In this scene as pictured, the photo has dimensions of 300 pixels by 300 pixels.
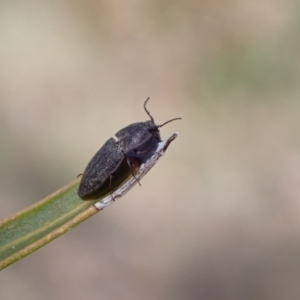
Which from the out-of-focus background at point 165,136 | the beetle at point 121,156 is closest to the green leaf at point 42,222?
the beetle at point 121,156

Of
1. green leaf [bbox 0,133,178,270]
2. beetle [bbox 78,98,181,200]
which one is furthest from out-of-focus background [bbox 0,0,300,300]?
green leaf [bbox 0,133,178,270]

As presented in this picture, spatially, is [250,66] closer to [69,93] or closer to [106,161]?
[69,93]

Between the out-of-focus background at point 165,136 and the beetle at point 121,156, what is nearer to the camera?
the beetle at point 121,156

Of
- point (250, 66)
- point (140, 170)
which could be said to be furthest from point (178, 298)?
point (250, 66)

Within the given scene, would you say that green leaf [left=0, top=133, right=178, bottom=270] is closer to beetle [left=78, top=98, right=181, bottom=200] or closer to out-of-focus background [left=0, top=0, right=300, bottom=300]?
beetle [left=78, top=98, right=181, bottom=200]

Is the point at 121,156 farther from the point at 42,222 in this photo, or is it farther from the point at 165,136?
the point at 165,136

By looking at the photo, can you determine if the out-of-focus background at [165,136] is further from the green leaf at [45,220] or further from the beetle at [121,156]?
the green leaf at [45,220]
